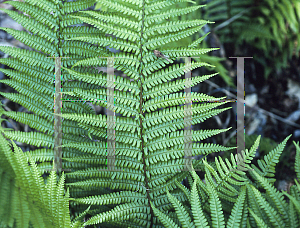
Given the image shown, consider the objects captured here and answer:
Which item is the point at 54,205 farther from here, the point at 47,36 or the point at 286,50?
the point at 286,50

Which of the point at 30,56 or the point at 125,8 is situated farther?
the point at 30,56

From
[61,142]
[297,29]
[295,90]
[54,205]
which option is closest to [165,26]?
[61,142]

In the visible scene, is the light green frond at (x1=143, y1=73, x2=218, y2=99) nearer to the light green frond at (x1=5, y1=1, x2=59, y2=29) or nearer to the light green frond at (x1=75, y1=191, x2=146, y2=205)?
the light green frond at (x1=75, y1=191, x2=146, y2=205)

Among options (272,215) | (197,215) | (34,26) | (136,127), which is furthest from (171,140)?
(34,26)

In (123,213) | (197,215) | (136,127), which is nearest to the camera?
(197,215)

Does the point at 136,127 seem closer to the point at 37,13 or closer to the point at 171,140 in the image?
the point at 171,140

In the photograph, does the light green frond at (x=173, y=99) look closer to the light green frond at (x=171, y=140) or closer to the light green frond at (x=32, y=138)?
the light green frond at (x=171, y=140)

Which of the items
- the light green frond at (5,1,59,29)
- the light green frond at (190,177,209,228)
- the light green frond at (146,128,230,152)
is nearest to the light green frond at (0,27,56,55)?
the light green frond at (5,1,59,29)

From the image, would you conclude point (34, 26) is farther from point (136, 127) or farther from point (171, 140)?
point (171, 140)

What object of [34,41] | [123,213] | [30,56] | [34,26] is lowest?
[123,213]

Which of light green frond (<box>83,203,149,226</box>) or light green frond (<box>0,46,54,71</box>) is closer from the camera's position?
light green frond (<box>83,203,149,226</box>)

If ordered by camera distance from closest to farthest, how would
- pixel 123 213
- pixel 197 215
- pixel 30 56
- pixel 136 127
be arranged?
pixel 197 215, pixel 123 213, pixel 136 127, pixel 30 56

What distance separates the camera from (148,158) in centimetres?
142

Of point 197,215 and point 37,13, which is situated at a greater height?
point 37,13
